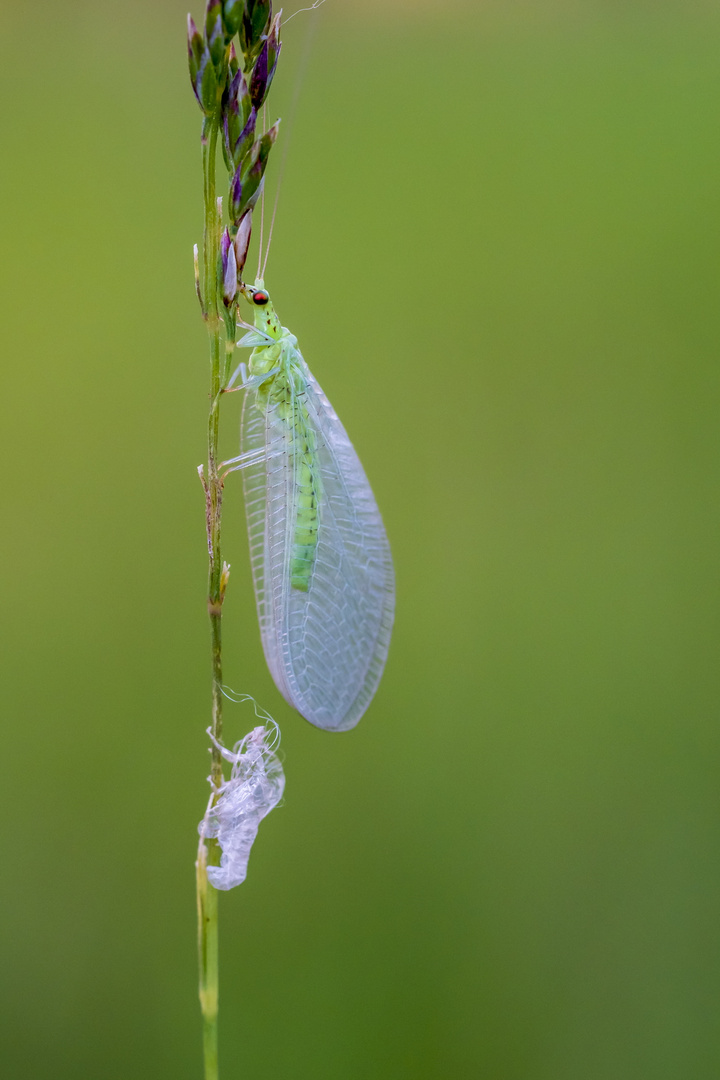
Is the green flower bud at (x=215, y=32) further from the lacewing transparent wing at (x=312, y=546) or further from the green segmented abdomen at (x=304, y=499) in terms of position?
the green segmented abdomen at (x=304, y=499)

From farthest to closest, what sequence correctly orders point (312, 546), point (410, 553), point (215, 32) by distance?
point (410, 553) < point (312, 546) < point (215, 32)

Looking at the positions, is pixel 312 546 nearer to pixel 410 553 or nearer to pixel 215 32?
pixel 410 553

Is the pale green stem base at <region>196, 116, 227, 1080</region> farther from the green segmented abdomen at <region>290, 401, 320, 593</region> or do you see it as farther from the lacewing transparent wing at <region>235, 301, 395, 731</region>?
the green segmented abdomen at <region>290, 401, 320, 593</region>

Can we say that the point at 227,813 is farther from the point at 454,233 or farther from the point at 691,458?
the point at 454,233

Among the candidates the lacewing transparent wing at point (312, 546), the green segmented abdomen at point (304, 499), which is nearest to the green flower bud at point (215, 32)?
the lacewing transparent wing at point (312, 546)

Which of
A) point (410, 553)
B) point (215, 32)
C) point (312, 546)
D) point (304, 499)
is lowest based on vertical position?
point (410, 553)

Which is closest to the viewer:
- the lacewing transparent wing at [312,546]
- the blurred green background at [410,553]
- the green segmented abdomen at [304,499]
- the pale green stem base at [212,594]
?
the pale green stem base at [212,594]

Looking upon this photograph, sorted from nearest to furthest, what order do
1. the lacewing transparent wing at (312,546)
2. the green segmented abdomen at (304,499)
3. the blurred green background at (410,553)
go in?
the lacewing transparent wing at (312,546)
the green segmented abdomen at (304,499)
the blurred green background at (410,553)

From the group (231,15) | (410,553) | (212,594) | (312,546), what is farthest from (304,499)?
(231,15)
